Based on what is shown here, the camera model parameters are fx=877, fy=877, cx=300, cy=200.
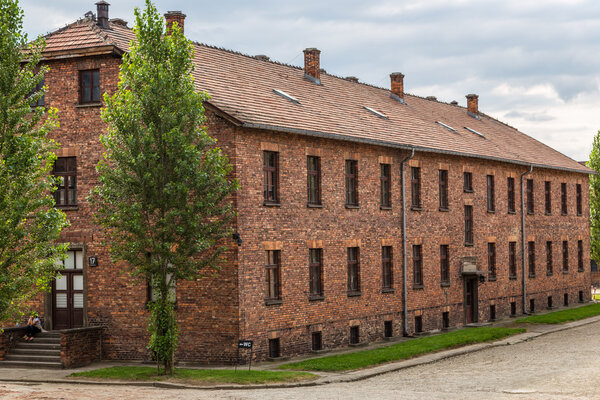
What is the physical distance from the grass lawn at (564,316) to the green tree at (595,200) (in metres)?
11.6

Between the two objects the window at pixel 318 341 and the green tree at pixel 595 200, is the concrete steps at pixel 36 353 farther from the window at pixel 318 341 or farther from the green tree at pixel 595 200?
the green tree at pixel 595 200

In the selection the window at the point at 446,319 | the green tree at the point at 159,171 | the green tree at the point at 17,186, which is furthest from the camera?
the window at the point at 446,319

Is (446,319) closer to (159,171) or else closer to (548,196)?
(548,196)

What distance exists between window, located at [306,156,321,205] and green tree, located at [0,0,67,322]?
10705mm

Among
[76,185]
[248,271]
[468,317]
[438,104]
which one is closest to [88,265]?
[76,185]

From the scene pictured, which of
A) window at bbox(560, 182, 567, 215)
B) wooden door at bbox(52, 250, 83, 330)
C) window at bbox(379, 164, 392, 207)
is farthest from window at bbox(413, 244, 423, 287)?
window at bbox(560, 182, 567, 215)

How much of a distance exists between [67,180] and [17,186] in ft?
27.7

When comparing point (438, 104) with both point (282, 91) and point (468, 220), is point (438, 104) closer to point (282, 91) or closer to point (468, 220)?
point (468, 220)

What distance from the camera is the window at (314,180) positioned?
28.8 m

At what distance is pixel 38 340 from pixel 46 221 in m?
8.83

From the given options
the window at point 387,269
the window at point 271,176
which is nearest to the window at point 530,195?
the window at point 387,269

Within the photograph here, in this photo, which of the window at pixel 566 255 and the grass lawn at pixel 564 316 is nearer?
the grass lawn at pixel 564 316

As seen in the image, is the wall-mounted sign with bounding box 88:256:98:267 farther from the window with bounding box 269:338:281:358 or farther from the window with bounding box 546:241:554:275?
the window with bounding box 546:241:554:275

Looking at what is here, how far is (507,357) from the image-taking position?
2714cm
